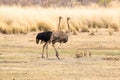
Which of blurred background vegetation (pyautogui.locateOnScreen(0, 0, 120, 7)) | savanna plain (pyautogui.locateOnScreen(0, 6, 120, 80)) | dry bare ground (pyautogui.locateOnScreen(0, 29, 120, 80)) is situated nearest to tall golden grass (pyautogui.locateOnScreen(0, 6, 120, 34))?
savanna plain (pyautogui.locateOnScreen(0, 6, 120, 80))

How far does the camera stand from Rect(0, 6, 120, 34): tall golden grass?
1243 inches

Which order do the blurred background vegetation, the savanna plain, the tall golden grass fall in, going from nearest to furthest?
the savanna plain
the tall golden grass
the blurred background vegetation

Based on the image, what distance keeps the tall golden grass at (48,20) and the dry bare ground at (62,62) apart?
168 inches

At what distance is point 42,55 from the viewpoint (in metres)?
19.2

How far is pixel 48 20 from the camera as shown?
33.3 metres

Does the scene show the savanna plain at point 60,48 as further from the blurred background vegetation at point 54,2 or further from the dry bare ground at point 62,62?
the blurred background vegetation at point 54,2

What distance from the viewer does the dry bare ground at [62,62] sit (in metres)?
14.6

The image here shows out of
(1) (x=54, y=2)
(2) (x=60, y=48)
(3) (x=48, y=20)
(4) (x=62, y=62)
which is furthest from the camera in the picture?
(1) (x=54, y=2)

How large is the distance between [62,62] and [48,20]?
15.8m

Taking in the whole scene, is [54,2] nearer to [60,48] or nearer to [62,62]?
[60,48]

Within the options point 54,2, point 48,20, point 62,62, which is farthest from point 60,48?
point 54,2

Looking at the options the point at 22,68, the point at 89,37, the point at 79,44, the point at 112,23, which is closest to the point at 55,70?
the point at 22,68

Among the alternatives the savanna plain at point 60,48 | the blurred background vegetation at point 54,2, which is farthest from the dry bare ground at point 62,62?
the blurred background vegetation at point 54,2

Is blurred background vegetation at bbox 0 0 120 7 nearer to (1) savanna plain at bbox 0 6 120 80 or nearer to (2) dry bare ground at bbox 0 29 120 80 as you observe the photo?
(1) savanna plain at bbox 0 6 120 80
